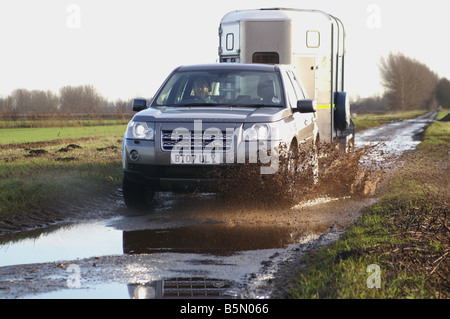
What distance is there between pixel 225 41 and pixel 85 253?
367 inches

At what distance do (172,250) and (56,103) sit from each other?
48773 millimetres

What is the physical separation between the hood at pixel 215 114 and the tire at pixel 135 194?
950 millimetres

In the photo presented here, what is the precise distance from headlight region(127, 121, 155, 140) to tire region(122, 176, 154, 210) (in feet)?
2.19

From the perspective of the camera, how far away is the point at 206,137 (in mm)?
8906

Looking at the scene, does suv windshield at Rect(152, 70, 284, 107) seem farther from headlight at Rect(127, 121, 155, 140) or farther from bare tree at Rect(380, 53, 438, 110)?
bare tree at Rect(380, 53, 438, 110)

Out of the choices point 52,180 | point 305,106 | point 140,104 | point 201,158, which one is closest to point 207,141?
point 201,158

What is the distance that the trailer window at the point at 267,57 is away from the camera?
48.5 ft

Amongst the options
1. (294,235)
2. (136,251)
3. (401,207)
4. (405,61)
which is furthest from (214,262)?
(405,61)

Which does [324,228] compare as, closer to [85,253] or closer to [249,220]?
[249,220]

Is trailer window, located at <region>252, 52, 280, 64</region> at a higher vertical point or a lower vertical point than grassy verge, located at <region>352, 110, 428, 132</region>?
higher

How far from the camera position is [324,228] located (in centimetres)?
836

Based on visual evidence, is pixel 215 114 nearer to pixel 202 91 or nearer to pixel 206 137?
pixel 206 137

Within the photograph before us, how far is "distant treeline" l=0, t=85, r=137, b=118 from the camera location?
34.9 meters

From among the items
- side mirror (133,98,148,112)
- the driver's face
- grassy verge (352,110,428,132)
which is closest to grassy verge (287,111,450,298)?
the driver's face
